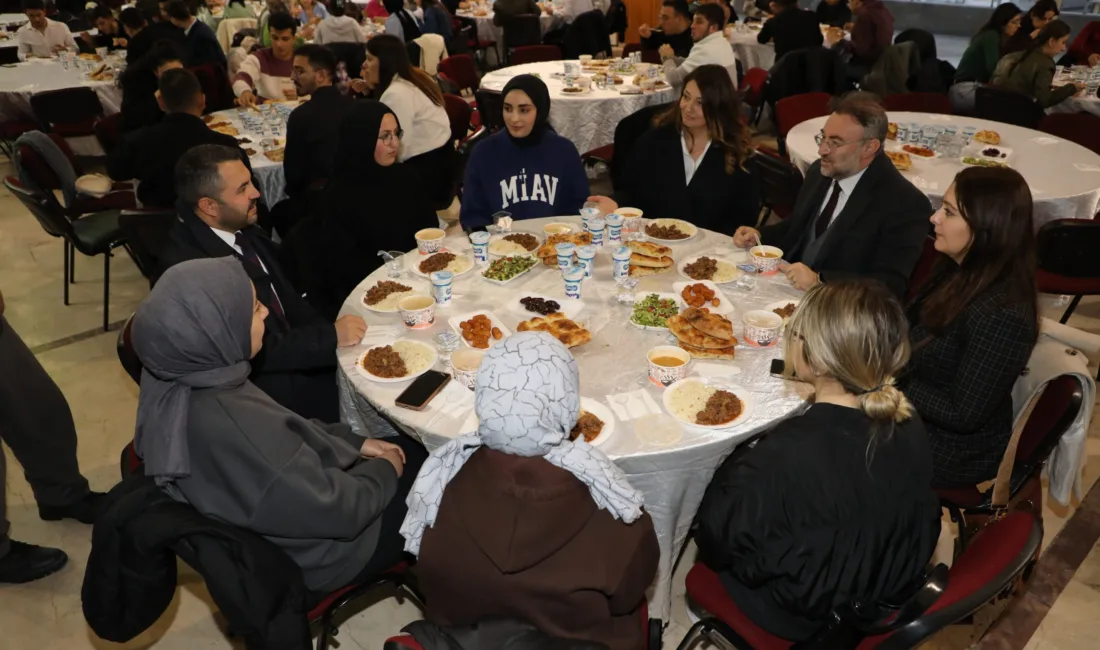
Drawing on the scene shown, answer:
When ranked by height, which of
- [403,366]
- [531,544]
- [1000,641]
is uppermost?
[531,544]

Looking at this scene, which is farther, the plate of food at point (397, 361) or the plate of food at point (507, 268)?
the plate of food at point (507, 268)

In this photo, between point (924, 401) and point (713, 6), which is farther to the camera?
point (713, 6)

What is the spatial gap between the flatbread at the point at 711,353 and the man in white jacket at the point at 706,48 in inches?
175

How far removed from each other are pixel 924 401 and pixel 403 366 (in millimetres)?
1848

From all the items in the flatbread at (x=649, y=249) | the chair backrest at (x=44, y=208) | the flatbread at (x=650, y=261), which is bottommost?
the chair backrest at (x=44, y=208)

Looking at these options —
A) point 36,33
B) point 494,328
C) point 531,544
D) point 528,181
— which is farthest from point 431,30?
point 531,544

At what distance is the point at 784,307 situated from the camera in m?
3.06

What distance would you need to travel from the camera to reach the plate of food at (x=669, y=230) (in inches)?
148

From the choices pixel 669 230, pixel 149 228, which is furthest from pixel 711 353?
pixel 149 228

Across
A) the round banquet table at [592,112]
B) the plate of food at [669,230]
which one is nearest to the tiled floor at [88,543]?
the plate of food at [669,230]

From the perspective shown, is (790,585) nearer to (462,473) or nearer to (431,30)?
(462,473)

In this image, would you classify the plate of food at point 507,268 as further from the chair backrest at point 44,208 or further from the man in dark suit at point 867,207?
the chair backrest at point 44,208

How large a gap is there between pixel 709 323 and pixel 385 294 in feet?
4.40

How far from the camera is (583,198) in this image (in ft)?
14.3
